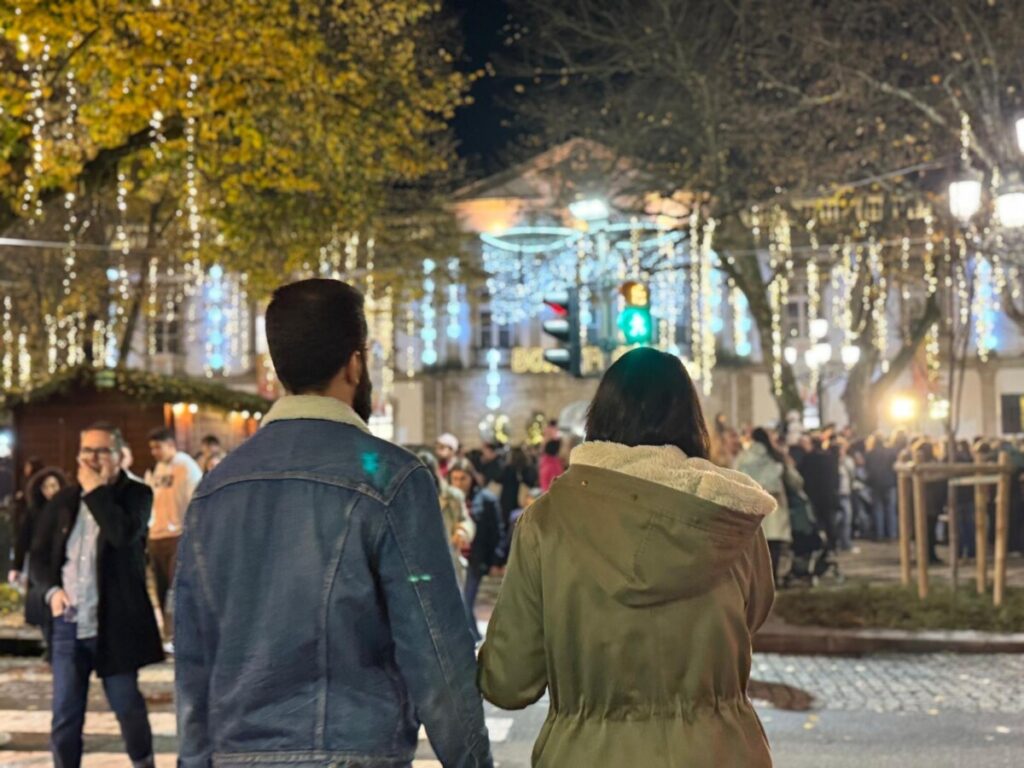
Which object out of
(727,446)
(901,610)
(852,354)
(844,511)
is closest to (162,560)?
(727,446)

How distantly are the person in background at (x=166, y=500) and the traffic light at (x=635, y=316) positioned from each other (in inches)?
204

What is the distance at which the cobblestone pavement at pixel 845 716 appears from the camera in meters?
7.41

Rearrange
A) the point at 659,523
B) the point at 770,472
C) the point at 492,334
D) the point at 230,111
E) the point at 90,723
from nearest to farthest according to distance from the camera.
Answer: the point at 659,523 < the point at 90,723 < the point at 770,472 < the point at 230,111 < the point at 492,334

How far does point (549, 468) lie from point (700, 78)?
31.6 ft

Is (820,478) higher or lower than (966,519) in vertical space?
higher

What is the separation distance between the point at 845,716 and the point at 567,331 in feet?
27.3

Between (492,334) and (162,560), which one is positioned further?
(492,334)

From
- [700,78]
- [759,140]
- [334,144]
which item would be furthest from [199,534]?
[700,78]

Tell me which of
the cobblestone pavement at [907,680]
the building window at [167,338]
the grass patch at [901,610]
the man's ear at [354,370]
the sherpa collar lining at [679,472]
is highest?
the building window at [167,338]

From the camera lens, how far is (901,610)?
41.7ft

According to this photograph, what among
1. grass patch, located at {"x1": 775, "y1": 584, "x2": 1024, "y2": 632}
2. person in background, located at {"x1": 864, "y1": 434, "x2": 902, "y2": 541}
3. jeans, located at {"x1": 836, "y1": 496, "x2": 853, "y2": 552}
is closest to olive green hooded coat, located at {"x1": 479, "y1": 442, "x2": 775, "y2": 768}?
grass patch, located at {"x1": 775, "y1": 584, "x2": 1024, "y2": 632}

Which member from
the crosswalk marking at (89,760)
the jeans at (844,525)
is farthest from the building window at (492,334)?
the crosswalk marking at (89,760)

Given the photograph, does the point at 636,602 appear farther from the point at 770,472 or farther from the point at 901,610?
the point at 770,472

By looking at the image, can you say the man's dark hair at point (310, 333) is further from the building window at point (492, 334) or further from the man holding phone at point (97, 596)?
the building window at point (492, 334)
